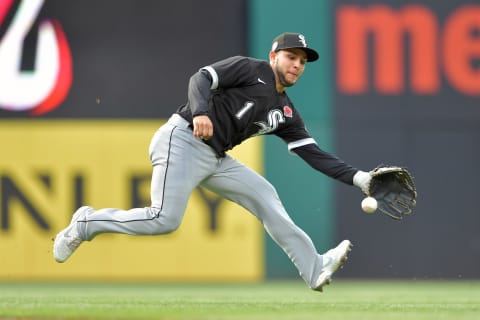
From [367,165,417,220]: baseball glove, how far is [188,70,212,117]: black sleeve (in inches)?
47.9

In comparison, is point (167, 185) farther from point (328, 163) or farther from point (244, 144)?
point (244, 144)

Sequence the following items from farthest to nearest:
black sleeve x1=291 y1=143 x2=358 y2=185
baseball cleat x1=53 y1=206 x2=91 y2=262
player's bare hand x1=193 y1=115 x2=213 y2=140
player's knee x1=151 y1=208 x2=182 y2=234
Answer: black sleeve x1=291 y1=143 x2=358 y2=185 < baseball cleat x1=53 y1=206 x2=91 y2=262 < player's knee x1=151 y1=208 x2=182 y2=234 < player's bare hand x1=193 y1=115 x2=213 y2=140

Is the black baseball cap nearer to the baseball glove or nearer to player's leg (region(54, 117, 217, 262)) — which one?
player's leg (region(54, 117, 217, 262))

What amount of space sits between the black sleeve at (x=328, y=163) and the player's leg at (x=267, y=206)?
34 cm

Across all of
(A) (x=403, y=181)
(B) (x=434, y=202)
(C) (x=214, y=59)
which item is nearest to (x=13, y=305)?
(A) (x=403, y=181)

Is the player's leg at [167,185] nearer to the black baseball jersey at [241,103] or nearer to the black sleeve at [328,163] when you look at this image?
the black baseball jersey at [241,103]

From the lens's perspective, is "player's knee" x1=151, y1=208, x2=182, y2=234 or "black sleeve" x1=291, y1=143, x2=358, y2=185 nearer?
"player's knee" x1=151, y1=208, x2=182, y2=234

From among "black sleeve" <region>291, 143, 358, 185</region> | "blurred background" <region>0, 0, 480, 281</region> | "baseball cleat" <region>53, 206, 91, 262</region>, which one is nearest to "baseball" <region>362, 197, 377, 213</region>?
"black sleeve" <region>291, 143, 358, 185</region>

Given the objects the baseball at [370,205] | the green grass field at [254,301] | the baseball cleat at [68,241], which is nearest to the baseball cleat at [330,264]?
the green grass field at [254,301]

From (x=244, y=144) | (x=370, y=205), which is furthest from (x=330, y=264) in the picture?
(x=244, y=144)

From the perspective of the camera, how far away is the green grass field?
5490 mm

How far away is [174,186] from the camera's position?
5.80 metres

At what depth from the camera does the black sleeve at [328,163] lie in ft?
20.1

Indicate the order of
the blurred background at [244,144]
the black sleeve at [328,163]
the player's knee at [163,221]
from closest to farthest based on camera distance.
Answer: the player's knee at [163,221]
the black sleeve at [328,163]
the blurred background at [244,144]
